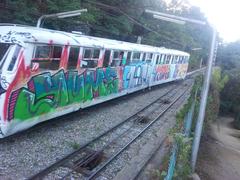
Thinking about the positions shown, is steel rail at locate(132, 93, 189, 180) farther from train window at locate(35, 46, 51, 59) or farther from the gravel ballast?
train window at locate(35, 46, 51, 59)

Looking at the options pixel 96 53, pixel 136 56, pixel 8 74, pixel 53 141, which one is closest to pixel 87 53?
pixel 96 53

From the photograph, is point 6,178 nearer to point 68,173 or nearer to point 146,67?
point 68,173

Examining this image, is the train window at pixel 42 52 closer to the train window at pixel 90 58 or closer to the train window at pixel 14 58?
the train window at pixel 14 58

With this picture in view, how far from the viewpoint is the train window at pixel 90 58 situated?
14520 mm

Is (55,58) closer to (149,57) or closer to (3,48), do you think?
(3,48)

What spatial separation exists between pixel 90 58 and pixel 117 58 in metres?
3.44

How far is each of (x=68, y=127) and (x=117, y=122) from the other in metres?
2.67

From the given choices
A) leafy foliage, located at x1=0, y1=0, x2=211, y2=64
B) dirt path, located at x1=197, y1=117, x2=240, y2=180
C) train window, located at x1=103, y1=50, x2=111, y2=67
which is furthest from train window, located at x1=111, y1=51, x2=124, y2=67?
dirt path, located at x1=197, y1=117, x2=240, y2=180

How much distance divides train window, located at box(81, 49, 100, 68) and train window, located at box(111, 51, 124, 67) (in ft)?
6.99

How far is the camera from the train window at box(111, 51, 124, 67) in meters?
17.8

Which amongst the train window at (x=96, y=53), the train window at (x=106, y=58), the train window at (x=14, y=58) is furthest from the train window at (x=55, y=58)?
the train window at (x=106, y=58)

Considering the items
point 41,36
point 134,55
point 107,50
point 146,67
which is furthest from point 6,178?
point 146,67

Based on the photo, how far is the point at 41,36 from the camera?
446 inches

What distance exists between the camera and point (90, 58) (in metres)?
15.1
